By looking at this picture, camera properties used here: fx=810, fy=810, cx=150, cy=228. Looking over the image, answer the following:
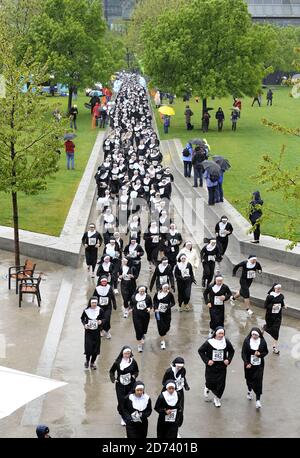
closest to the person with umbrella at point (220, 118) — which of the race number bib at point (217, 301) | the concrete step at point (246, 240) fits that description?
the concrete step at point (246, 240)

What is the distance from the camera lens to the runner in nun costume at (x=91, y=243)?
1951 centimetres

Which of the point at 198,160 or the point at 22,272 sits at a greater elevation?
the point at 198,160

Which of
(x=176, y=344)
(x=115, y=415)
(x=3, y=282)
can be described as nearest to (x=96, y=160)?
(x=3, y=282)

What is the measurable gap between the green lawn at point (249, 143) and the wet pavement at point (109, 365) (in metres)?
2.84

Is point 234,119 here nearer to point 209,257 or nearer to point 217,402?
point 209,257

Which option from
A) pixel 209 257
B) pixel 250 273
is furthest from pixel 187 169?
pixel 250 273

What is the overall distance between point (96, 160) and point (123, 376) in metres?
26.5

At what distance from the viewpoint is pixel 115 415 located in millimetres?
12430

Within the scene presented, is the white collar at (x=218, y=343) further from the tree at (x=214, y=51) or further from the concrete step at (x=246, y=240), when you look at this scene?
the tree at (x=214, y=51)

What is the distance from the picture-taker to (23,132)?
19.3 meters

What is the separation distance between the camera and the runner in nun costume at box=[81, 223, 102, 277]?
19.5 meters

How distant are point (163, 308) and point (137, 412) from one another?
14.1 ft
